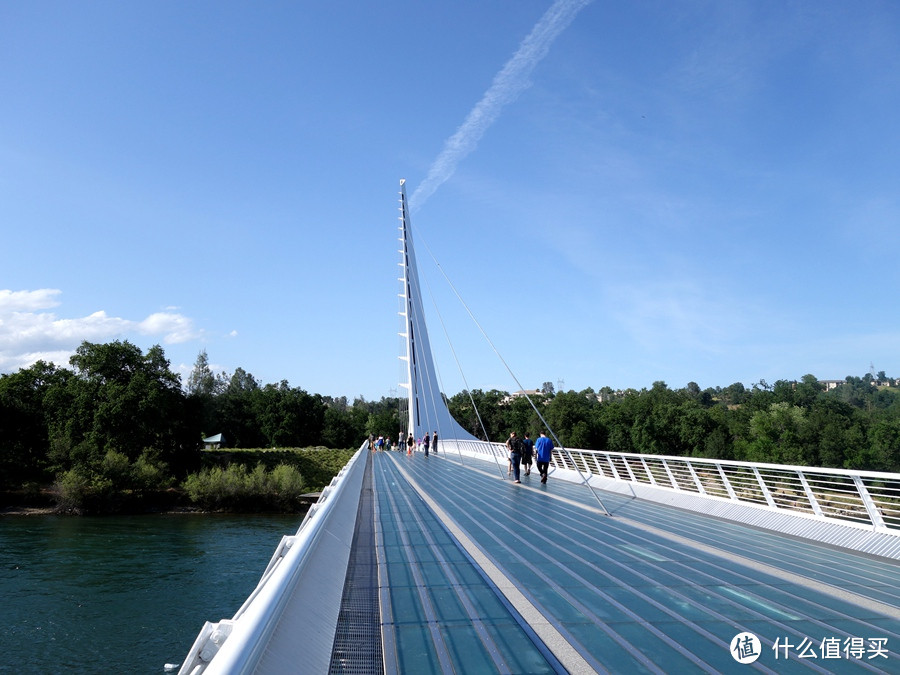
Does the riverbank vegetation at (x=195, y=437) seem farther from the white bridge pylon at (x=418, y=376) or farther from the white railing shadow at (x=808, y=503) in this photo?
the white railing shadow at (x=808, y=503)

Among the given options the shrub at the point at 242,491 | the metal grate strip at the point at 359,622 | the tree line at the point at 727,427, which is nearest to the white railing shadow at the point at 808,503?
the metal grate strip at the point at 359,622

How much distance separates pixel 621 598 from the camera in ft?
15.6

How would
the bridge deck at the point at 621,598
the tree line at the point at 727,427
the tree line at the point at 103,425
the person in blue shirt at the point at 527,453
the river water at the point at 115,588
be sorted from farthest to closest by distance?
the tree line at the point at 727,427 → the tree line at the point at 103,425 → the river water at the point at 115,588 → the person in blue shirt at the point at 527,453 → the bridge deck at the point at 621,598

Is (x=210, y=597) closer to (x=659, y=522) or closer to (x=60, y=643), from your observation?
(x=60, y=643)

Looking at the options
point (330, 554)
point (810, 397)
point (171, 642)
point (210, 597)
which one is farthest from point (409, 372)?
point (810, 397)

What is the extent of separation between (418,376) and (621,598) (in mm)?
44690

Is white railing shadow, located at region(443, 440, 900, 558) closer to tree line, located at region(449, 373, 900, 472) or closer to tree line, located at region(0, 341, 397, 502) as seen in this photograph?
tree line, located at region(0, 341, 397, 502)

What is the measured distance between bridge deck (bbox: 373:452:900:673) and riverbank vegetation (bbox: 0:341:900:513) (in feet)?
121

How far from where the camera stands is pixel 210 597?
22969mm

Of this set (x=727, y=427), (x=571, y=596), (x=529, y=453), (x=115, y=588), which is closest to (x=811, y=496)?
(x=571, y=596)

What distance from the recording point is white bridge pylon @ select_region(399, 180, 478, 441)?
1866 inches

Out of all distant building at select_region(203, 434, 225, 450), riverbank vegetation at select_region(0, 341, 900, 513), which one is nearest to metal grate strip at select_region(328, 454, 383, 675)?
riverbank vegetation at select_region(0, 341, 900, 513)

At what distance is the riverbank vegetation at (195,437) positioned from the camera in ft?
153

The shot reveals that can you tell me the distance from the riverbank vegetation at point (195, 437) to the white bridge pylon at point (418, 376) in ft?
16.2
